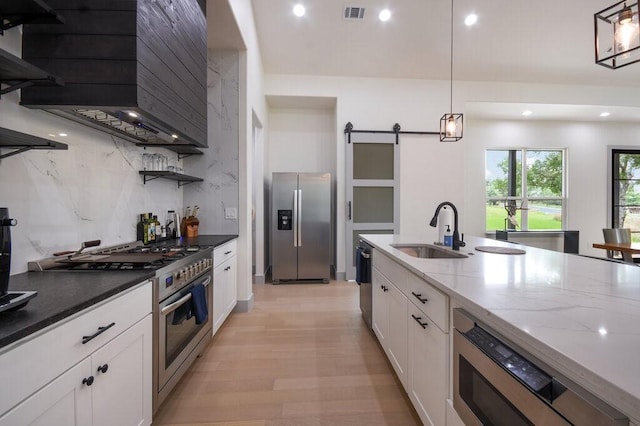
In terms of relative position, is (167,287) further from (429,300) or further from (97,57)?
(429,300)

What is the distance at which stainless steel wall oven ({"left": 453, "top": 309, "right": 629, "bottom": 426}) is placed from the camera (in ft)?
1.95

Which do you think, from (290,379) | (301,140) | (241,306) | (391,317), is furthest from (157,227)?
(301,140)

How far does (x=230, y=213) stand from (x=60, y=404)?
231 cm

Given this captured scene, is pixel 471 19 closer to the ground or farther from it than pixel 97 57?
farther from it

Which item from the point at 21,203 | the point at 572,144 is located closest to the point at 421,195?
the point at 572,144

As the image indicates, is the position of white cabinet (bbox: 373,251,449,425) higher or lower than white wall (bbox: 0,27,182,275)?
lower

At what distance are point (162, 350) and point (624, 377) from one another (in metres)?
1.85

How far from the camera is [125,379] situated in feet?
4.07

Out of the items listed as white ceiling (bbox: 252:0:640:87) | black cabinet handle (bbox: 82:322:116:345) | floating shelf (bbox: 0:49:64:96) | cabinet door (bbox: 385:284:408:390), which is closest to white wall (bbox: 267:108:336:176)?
white ceiling (bbox: 252:0:640:87)

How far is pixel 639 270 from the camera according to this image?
1.36m

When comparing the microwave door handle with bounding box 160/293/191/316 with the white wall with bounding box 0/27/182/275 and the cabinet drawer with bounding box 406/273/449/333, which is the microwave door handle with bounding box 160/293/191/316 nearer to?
the white wall with bounding box 0/27/182/275

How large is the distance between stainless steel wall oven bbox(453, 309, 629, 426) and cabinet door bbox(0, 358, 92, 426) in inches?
53.9

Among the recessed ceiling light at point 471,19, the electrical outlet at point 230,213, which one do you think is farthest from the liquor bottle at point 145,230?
the recessed ceiling light at point 471,19

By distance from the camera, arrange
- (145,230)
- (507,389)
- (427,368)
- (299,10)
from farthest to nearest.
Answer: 1. (299,10)
2. (145,230)
3. (427,368)
4. (507,389)
